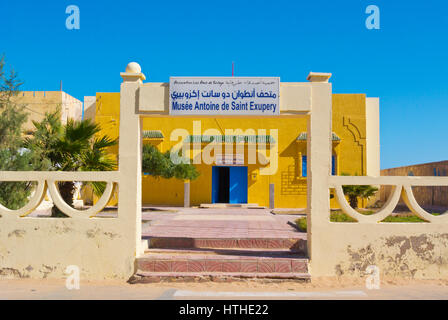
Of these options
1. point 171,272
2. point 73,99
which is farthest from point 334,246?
point 73,99

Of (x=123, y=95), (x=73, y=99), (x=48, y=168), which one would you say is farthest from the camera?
(x=73, y=99)

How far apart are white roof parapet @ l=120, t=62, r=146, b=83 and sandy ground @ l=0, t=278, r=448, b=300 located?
3.39 meters

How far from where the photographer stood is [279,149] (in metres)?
21.4

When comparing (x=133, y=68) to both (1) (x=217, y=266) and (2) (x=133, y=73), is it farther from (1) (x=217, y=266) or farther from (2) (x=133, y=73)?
(1) (x=217, y=266)

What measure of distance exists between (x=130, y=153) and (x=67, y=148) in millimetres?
2627

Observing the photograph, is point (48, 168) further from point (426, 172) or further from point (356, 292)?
point (426, 172)

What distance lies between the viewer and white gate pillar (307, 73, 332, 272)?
254 inches

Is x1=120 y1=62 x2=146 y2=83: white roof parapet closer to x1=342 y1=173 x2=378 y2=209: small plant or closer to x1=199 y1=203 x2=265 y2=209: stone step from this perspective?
x1=342 y1=173 x2=378 y2=209: small plant

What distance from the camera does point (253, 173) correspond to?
21375 mm

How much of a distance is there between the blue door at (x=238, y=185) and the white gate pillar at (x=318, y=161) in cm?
1490

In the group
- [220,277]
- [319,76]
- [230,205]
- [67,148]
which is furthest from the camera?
[230,205]

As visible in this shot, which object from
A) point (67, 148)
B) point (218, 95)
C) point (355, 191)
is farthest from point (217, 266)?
point (355, 191)

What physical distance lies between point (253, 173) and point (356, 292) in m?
15.7

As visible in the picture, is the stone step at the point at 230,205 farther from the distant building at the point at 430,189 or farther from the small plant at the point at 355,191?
the distant building at the point at 430,189
